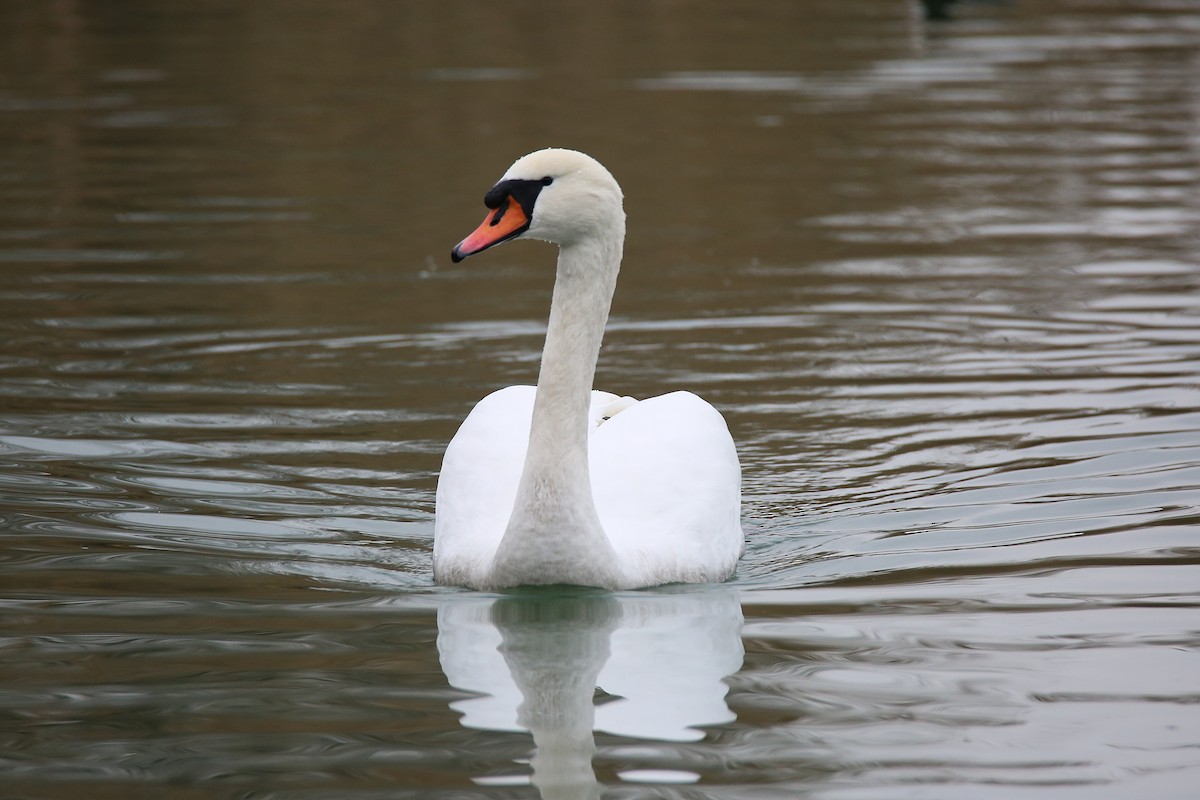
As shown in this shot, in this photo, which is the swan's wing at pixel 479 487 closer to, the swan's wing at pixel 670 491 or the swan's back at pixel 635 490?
the swan's back at pixel 635 490

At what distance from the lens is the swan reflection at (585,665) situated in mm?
4867

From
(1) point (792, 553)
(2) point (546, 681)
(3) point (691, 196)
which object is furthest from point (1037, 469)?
(3) point (691, 196)

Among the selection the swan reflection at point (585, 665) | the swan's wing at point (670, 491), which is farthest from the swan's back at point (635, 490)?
the swan reflection at point (585, 665)

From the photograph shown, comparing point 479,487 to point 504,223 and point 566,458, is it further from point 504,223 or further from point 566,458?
point 504,223

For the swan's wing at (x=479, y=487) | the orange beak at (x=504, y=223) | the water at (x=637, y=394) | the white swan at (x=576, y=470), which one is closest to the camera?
the water at (x=637, y=394)

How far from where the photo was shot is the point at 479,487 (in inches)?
255

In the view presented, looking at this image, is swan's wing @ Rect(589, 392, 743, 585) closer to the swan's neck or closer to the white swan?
the white swan

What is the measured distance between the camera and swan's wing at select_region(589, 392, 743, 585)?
243 inches

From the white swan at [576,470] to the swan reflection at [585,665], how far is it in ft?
0.36

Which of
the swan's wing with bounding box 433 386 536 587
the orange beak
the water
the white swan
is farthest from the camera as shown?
the swan's wing with bounding box 433 386 536 587

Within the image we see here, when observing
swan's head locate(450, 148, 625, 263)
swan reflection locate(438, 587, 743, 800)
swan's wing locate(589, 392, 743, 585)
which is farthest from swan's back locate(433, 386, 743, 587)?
swan's head locate(450, 148, 625, 263)

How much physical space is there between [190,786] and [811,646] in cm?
201

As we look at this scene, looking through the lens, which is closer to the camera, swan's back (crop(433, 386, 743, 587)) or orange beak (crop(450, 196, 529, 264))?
orange beak (crop(450, 196, 529, 264))

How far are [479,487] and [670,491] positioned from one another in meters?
0.70
